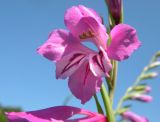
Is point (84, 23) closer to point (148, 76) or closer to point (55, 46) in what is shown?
point (55, 46)

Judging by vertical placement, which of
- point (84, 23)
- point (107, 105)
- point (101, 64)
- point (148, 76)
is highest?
point (84, 23)

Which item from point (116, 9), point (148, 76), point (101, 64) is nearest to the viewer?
point (101, 64)

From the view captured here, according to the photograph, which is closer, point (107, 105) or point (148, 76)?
point (107, 105)

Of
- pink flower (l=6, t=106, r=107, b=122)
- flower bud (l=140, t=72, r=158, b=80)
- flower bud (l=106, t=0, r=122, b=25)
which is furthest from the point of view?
flower bud (l=140, t=72, r=158, b=80)

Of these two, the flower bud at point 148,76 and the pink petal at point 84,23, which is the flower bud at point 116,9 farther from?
the flower bud at point 148,76

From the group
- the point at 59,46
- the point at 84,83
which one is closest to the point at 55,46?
the point at 59,46

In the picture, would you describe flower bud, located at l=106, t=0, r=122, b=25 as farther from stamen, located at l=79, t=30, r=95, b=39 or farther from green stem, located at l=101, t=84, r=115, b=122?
green stem, located at l=101, t=84, r=115, b=122

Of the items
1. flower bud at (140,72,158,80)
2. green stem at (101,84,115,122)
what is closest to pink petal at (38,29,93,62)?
green stem at (101,84,115,122)
